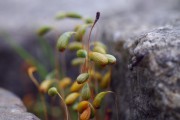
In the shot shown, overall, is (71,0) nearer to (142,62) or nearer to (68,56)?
(68,56)

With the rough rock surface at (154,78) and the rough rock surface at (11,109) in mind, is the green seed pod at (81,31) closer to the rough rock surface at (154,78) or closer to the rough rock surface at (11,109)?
the rough rock surface at (154,78)

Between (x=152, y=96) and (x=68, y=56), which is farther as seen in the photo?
(x=68, y=56)

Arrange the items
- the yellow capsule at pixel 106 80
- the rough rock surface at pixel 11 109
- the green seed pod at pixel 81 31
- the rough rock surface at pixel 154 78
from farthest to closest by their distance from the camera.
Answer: the yellow capsule at pixel 106 80
the green seed pod at pixel 81 31
the rough rock surface at pixel 11 109
the rough rock surface at pixel 154 78

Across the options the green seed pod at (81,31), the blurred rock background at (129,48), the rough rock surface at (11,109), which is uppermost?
the green seed pod at (81,31)

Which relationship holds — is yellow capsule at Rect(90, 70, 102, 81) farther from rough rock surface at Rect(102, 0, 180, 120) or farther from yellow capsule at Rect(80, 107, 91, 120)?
yellow capsule at Rect(80, 107, 91, 120)

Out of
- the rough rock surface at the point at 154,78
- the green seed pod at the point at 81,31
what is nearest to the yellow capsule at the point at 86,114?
the rough rock surface at the point at 154,78

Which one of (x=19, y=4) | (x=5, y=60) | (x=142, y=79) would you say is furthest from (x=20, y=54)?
(x=142, y=79)

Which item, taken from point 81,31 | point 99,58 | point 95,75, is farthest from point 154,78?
point 95,75

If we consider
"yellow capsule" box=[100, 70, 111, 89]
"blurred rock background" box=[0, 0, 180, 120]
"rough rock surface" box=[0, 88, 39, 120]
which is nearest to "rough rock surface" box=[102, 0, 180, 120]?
"blurred rock background" box=[0, 0, 180, 120]
